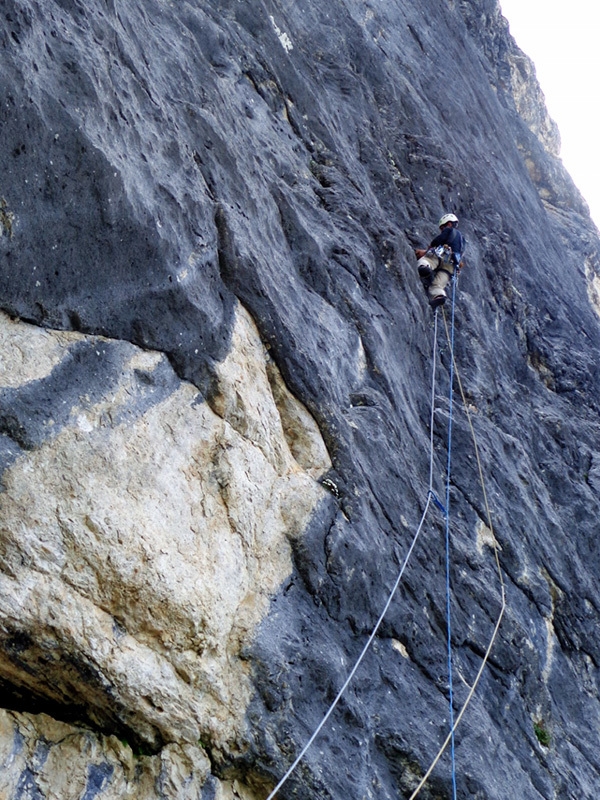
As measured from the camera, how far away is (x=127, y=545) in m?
4.25

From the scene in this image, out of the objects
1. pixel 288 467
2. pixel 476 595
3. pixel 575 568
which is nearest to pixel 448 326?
pixel 575 568

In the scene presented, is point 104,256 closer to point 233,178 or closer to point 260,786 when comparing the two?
point 233,178

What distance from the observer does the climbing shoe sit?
31.9ft

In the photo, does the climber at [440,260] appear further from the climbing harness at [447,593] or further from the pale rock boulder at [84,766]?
the pale rock boulder at [84,766]

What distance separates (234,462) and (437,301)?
17.8 feet

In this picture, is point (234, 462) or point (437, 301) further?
point (437, 301)

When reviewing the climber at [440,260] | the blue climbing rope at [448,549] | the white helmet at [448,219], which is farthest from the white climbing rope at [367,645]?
the white helmet at [448,219]

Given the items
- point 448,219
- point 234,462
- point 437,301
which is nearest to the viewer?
point 234,462

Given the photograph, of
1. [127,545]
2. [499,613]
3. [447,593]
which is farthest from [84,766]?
[499,613]

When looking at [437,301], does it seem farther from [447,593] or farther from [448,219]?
[447,593]

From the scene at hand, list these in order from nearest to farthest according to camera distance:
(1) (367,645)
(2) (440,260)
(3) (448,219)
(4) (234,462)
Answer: (4) (234,462)
(1) (367,645)
(2) (440,260)
(3) (448,219)

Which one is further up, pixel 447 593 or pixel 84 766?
pixel 447 593

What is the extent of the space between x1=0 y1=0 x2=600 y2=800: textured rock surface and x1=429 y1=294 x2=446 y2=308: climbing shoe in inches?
22.6

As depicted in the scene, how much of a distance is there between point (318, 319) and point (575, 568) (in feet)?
13.9
